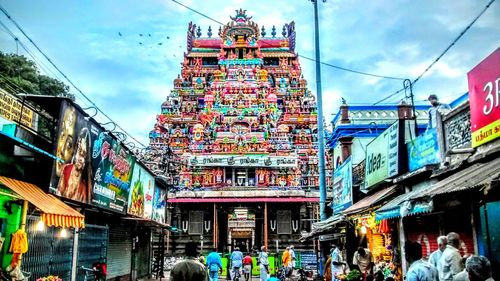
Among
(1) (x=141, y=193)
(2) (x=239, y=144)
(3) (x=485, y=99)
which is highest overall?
(2) (x=239, y=144)

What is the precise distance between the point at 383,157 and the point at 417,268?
8.00 m

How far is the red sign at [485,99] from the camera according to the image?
7.65 metres

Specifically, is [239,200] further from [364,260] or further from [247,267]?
[364,260]

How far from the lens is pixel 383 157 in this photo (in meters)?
13.5

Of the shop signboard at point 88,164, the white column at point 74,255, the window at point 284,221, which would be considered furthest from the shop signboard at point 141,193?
the window at point 284,221

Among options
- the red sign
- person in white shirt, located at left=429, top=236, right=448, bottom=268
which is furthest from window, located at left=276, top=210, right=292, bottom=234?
person in white shirt, located at left=429, top=236, right=448, bottom=268

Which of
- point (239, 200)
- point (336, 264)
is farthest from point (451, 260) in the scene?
point (239, 200)

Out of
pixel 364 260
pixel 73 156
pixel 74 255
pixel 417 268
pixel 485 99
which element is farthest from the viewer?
pixel 74 255

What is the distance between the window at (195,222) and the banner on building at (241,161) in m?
4.88

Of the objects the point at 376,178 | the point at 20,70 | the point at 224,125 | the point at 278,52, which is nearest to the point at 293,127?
the point at 224,125

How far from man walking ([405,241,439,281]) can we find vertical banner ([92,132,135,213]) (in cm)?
899

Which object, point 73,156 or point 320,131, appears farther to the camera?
point 320,131

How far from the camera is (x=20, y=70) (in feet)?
90.2

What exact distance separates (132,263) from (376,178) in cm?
1149
